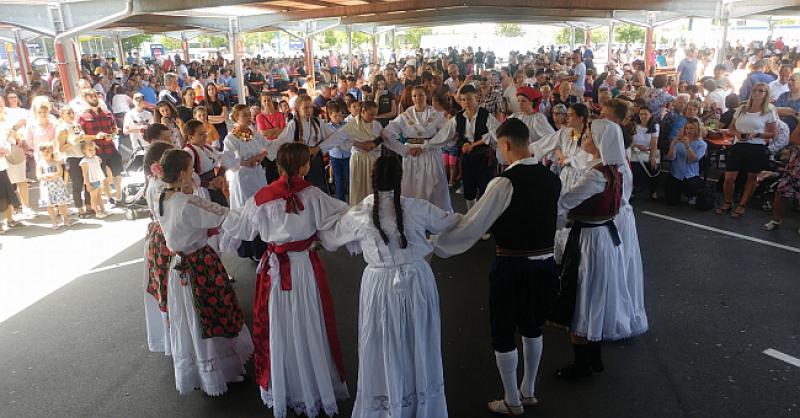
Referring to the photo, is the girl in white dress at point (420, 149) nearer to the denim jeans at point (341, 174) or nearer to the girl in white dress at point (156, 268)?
the denim jeans at point (341, 174)

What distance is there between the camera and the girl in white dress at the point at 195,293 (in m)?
3.39

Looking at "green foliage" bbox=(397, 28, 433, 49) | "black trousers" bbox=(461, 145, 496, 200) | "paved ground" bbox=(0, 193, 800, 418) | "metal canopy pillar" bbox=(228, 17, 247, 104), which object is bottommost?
"paved ground" bbox=(0, 193, 800, 418)

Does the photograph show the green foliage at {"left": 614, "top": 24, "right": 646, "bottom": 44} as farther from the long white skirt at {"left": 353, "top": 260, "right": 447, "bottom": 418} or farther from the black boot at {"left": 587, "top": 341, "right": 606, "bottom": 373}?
the long white skirt at {"left": 353, "top": 260, "right": 447, "bottom": 418}

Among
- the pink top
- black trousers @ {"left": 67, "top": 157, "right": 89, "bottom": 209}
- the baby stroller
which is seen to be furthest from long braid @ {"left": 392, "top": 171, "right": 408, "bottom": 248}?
black trousers @ {"left": 67, "top": 157, "right": 89, "bottom": 209}

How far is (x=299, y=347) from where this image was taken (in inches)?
133

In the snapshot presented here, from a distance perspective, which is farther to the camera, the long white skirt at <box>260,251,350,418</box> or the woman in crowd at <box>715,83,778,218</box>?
the woman in crowd at <box>715,83,778,218</box>

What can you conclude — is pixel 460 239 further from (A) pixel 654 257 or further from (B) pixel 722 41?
(B) pixel 722 41

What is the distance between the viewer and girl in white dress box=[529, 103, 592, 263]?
13.4 feet

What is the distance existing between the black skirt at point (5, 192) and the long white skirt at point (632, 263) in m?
7.61

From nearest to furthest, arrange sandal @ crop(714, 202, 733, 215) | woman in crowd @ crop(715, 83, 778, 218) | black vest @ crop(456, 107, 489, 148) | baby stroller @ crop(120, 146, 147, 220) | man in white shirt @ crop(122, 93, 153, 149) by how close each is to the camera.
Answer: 1. black vest @ crop(456, 107, 489, 148)
2. woman in crowd @ crop(715, 83, 778, 218)
3. sandal @ crop(714, 202, 733, 215)
4. baby stroller @ crop(120, 146, 147, 220)
5. man in white shirt @ crop(122, 93, 153, 149)

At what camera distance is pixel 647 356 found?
164 inches

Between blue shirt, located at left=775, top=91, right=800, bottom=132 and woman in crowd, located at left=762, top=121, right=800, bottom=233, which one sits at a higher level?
blue shirt, located at left=775, top=91, right=800, bottom=132

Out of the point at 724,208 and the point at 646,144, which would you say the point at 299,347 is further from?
the point at 646,144

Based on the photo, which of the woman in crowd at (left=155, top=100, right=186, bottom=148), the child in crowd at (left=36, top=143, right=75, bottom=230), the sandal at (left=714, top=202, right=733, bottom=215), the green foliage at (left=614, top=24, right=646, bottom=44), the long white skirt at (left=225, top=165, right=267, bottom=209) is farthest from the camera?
the green foliage at (left=614, top=24, right=646, bottom=44)
